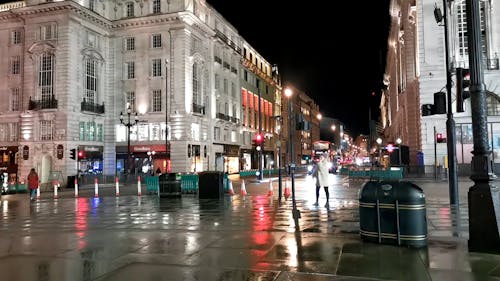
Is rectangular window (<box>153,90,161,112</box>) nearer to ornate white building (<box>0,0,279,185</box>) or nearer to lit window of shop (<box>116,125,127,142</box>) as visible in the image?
ornate white building (<box>0,0,279,185</box>)

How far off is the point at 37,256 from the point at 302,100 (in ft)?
361

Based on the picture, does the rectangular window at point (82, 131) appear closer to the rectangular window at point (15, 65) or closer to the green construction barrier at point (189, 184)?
the rectangular window at point (15, 65)

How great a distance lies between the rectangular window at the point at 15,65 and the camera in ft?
171

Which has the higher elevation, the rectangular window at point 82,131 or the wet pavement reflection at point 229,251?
the rectangular window at point 82,131

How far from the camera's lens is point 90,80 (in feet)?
172

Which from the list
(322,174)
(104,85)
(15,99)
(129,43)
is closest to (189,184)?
(322,174)

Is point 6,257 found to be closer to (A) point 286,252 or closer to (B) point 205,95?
(A) point 286,252

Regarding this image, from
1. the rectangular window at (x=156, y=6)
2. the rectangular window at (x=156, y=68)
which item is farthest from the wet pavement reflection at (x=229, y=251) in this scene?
the rectangular window at (x=156, y=6)

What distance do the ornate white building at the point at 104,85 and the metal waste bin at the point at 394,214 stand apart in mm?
41978

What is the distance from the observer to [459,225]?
39.4 ft

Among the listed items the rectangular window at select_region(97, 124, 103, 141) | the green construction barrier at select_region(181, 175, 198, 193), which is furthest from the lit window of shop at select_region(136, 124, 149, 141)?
the green construction barrier at select_region(181, 175, 198, 193)

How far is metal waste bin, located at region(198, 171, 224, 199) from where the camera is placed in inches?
868

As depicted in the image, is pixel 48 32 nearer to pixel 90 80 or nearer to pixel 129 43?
pixel 90 80

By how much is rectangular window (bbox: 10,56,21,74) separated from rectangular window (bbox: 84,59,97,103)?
25.6 feet
